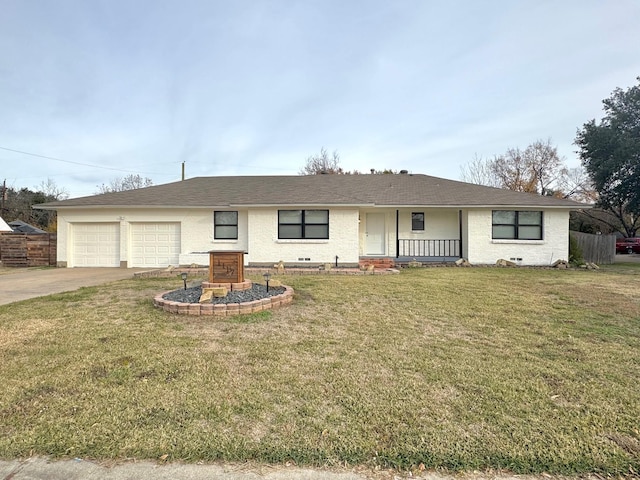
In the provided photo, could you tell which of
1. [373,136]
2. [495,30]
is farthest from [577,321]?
[373,136]

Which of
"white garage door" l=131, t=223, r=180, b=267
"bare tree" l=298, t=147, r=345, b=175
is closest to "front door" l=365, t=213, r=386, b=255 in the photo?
"white garage door" l=131, t=223, r=180, b=267

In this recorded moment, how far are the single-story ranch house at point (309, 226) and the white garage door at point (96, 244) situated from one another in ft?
0.15

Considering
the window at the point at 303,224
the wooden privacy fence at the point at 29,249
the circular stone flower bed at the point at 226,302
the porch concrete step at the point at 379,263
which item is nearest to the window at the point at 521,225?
the porch concrete step at the point at 379,263

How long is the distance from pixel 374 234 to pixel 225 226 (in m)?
7.21

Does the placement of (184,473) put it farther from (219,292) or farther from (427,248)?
(427,248)

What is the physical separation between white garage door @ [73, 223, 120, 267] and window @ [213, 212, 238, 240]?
4.60 meters

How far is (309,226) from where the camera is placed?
13961 millimetres

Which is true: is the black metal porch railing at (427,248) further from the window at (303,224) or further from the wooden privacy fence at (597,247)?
the wooden privacy fence at (597,247)

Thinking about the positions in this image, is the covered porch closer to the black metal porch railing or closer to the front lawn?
the black metal porch railing

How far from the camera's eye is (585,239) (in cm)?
1686

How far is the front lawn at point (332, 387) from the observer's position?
2303mm

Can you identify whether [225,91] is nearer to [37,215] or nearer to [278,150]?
[278,150]

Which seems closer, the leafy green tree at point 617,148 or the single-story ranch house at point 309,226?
the single-story ranch house at point 309,226

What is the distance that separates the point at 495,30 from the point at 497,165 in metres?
27.6
